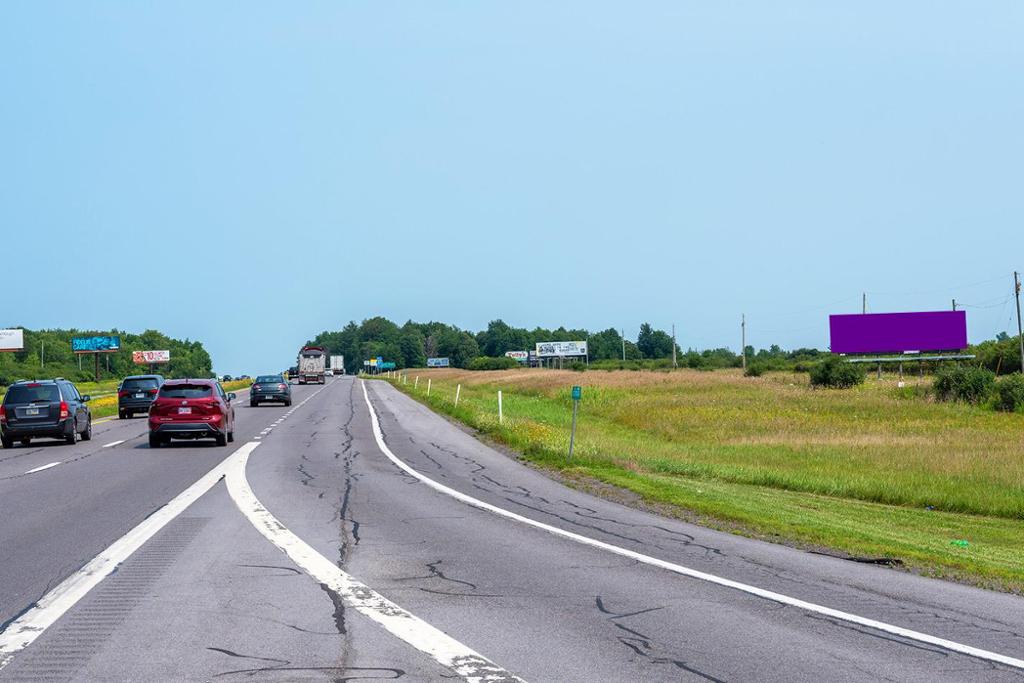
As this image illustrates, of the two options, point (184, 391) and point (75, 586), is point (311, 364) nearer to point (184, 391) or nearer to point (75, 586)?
point (184, 391)

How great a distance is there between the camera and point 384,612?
8133 mm

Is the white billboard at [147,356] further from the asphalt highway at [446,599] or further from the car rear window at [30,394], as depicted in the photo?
the asphalt highway at [446,599]

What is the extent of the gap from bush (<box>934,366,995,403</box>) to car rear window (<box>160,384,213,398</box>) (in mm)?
41467

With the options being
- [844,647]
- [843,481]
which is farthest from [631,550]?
[843,481]

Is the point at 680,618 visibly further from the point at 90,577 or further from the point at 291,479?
the point at 291,479

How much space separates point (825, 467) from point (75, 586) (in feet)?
73.2

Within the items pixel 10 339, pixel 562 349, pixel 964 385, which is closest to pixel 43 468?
pixel 964 385

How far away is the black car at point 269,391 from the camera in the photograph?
2295 inches

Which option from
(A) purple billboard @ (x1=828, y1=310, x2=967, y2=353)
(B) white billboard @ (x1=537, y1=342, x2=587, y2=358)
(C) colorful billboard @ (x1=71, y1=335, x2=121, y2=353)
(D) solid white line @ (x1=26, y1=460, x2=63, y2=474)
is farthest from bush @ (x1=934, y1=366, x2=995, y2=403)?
(B) white billboard @ (x1=537, y1=342, x2=587, y2=358)

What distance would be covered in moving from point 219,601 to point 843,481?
18323mm

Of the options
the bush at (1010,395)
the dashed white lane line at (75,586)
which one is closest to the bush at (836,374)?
the bush at (1010,395)

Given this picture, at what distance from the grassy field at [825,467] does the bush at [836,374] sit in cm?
1479

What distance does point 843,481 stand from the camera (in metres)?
24.0

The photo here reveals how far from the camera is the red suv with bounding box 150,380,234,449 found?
27703mm
